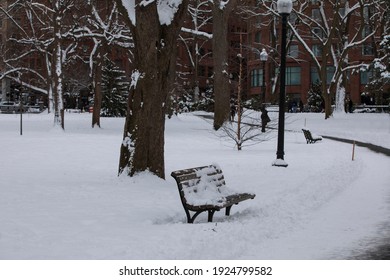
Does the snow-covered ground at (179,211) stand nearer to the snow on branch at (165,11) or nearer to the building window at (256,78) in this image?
the snow on branch at (165,11)

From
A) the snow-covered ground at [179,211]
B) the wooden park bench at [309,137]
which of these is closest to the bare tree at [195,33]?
the wooden park bench at [309,137]

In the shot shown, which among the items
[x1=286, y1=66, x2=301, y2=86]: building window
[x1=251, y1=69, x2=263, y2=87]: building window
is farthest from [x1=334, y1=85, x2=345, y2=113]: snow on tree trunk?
[x1=251, y1=69, x2=263, y2=87]: building window

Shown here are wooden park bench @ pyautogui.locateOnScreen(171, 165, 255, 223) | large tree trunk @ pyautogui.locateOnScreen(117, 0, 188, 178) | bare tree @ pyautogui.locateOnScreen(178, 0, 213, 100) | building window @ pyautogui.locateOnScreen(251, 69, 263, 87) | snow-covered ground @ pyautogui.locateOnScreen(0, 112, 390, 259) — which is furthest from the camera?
building window @ pyautogui.locateOnScreen(251, 69, 263, 87)

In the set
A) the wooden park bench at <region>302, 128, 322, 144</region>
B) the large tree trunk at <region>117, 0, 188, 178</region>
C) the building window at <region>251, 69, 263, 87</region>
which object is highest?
the building window at <region>251, 69, 263, 87</region>

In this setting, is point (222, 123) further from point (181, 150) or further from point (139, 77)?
point (139, 77)

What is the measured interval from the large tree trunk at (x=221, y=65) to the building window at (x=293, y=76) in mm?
59313

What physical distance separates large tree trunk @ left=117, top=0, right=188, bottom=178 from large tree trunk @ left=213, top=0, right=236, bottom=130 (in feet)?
65.2

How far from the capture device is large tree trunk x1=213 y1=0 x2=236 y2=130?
32438 mm

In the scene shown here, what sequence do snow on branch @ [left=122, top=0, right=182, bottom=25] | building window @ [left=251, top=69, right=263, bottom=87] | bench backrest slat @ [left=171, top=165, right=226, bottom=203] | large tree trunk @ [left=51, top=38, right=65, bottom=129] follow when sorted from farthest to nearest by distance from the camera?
building window @ [left=251, top=69, right=263, bottom=87]
large tree trunk @ [left=51, top=38, right=65, bottom=129]
snow on branch @ [left=122, top=0, right=182, bottom=25]
bench backrest slat @ [left=171, top=165, right=226, bottom=203]

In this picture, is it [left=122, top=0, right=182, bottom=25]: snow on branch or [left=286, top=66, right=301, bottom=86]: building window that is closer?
[left=122, top=0, right=182, bottom=25]: snow on branch

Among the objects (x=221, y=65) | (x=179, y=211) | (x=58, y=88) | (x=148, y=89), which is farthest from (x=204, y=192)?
(x=58, y=88)

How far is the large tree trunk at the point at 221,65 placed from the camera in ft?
106

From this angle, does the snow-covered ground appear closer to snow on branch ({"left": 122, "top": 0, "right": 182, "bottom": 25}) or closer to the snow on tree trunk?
snow on branch ({"left": 122, "top": 0, "right": 182, "bottom": 25})

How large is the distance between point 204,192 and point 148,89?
12.0 ft
